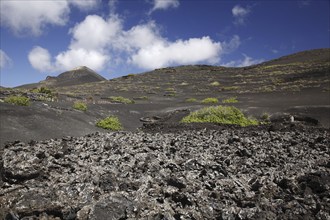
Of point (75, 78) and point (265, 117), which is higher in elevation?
point (75, 78)

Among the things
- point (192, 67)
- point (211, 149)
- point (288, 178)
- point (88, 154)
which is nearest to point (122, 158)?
point (88, 154)

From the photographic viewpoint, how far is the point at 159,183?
10.4m

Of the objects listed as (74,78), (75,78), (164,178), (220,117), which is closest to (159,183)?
(164,178)

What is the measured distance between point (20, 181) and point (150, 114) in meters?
26.5

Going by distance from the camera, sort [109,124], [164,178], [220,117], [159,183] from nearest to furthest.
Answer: [159,183], [164,178], [109,124], [220,117]

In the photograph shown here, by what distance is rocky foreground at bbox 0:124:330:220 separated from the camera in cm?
886

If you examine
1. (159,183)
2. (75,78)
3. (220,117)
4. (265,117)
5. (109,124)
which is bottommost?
(159,183)

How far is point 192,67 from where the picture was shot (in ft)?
433

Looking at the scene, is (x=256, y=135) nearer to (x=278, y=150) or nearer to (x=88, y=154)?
(x=278, y=150)

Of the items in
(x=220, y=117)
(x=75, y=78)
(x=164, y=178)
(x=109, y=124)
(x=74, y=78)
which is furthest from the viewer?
(x=74, y=78)

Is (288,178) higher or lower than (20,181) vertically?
lower

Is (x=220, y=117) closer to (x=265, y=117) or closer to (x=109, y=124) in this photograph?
(x=265, y=117)

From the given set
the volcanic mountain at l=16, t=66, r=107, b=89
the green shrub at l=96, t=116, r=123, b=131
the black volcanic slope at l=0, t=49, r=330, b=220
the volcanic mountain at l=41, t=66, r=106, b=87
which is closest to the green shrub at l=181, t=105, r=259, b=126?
the green shrub at l=96, t=116, r=123, b=131

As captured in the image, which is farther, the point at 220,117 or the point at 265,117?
the point at 265,117
